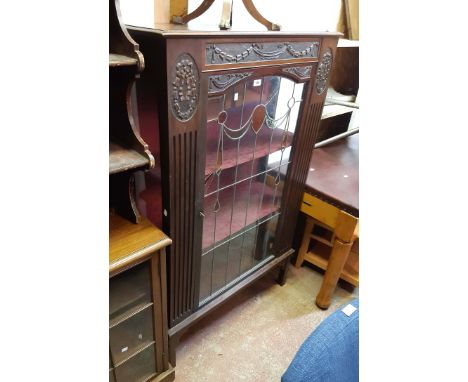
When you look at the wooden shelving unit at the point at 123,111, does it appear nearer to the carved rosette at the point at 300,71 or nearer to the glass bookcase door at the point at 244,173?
the glass bookcase door at the point at 244,173

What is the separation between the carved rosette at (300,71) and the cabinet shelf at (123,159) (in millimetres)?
542

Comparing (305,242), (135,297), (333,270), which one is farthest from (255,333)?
(135,297)

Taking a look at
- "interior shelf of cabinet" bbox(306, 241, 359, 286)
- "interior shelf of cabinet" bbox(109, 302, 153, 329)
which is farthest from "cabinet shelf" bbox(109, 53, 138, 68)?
"interior shelf of cabinet" bbox(306, 241, 359, 286)

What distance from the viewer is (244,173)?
1185mm

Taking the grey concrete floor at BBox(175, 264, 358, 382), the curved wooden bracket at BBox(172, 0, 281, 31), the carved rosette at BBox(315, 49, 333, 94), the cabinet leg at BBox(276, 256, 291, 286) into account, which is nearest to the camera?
the curved wooden bracket at BBox(172, 0, 281, 31)

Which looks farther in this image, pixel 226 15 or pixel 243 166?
A: pixel 243 166

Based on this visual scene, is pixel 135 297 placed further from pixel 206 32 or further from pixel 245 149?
pixel 206 32

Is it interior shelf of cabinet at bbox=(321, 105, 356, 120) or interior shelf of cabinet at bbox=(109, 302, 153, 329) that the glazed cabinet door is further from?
interior shelf of cabinet at bbox=(321, 105, 356, 120)

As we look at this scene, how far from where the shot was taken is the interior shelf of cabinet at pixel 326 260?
1.73 metres

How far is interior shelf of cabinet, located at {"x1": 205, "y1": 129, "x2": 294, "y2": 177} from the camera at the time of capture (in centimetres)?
102

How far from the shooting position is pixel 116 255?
82 cm

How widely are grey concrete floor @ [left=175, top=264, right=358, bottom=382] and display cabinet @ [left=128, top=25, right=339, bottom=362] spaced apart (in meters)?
0.21

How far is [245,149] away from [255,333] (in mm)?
915
